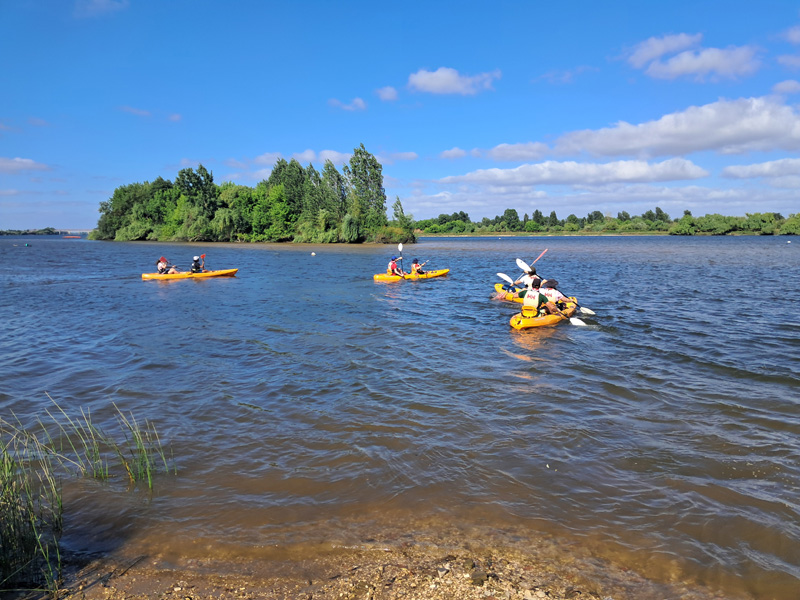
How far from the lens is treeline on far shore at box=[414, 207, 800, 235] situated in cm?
11212

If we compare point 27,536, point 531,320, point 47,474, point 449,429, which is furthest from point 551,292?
point 27,536

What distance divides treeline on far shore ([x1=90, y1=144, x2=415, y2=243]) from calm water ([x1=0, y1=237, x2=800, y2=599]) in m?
60.2

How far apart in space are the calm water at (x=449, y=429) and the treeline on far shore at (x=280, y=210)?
198 feet

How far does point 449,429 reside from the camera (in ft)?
22.2

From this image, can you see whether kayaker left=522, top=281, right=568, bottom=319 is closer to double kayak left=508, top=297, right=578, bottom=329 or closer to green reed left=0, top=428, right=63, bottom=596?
double kayak left=508, top=297, right=578, bottom=329

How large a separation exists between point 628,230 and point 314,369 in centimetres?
15512

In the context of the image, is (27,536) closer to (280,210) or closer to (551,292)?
(551,292)

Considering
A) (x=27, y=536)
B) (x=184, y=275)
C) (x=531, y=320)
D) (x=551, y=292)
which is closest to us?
(x=27, y=536)

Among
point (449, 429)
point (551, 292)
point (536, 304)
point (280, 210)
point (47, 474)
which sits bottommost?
point (449, 429)

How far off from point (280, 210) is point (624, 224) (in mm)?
113945

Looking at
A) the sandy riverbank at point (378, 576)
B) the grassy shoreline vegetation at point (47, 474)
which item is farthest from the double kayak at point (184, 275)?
the sandy riverbank at point (378, 576)

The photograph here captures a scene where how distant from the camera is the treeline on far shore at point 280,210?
76.1 metres

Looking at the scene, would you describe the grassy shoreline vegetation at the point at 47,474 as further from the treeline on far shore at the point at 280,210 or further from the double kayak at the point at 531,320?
the treeline on far shore at the point at 280,210

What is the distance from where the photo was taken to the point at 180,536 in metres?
4.35
